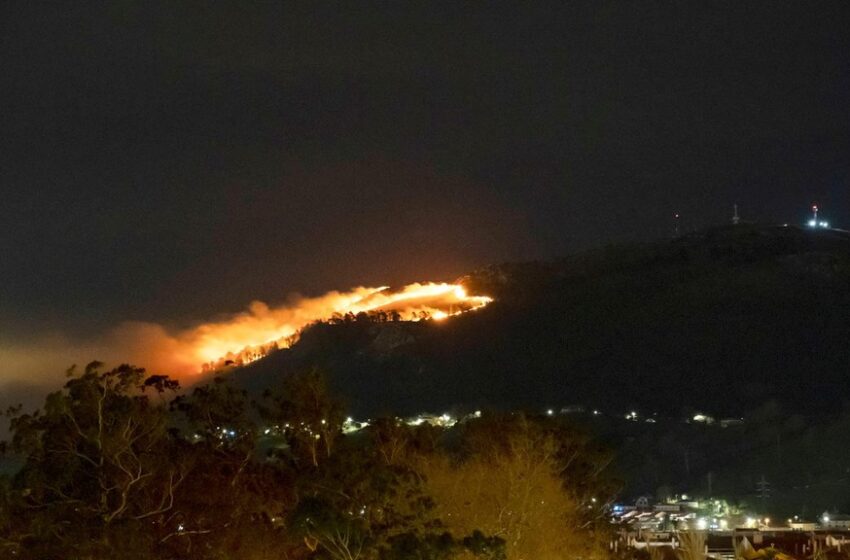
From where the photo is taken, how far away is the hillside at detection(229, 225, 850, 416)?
109875 mm

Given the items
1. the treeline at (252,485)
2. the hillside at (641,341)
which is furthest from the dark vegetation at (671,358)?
the treeline at (252,485)

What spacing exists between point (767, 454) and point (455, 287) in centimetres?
9484

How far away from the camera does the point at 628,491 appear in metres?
82.4

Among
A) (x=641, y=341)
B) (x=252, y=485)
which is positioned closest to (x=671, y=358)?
(x=641, y=341)

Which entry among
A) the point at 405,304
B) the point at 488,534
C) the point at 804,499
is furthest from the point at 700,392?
the point at 488,534

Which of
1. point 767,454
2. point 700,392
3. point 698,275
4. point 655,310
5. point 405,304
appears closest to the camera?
point 767,454

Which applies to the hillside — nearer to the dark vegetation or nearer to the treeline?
the dark vegetation

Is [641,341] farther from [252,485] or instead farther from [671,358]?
[252,485]

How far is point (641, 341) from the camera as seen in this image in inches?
4975

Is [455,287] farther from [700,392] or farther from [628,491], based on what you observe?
[628,491]

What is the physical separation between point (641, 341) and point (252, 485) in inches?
4066

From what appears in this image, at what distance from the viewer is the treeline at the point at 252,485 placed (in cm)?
2209

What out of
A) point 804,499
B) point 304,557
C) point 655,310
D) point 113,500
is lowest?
point 804,499

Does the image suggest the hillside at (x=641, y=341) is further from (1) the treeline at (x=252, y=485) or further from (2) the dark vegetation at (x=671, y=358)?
(1) the treeline at (x=252, y=485)
